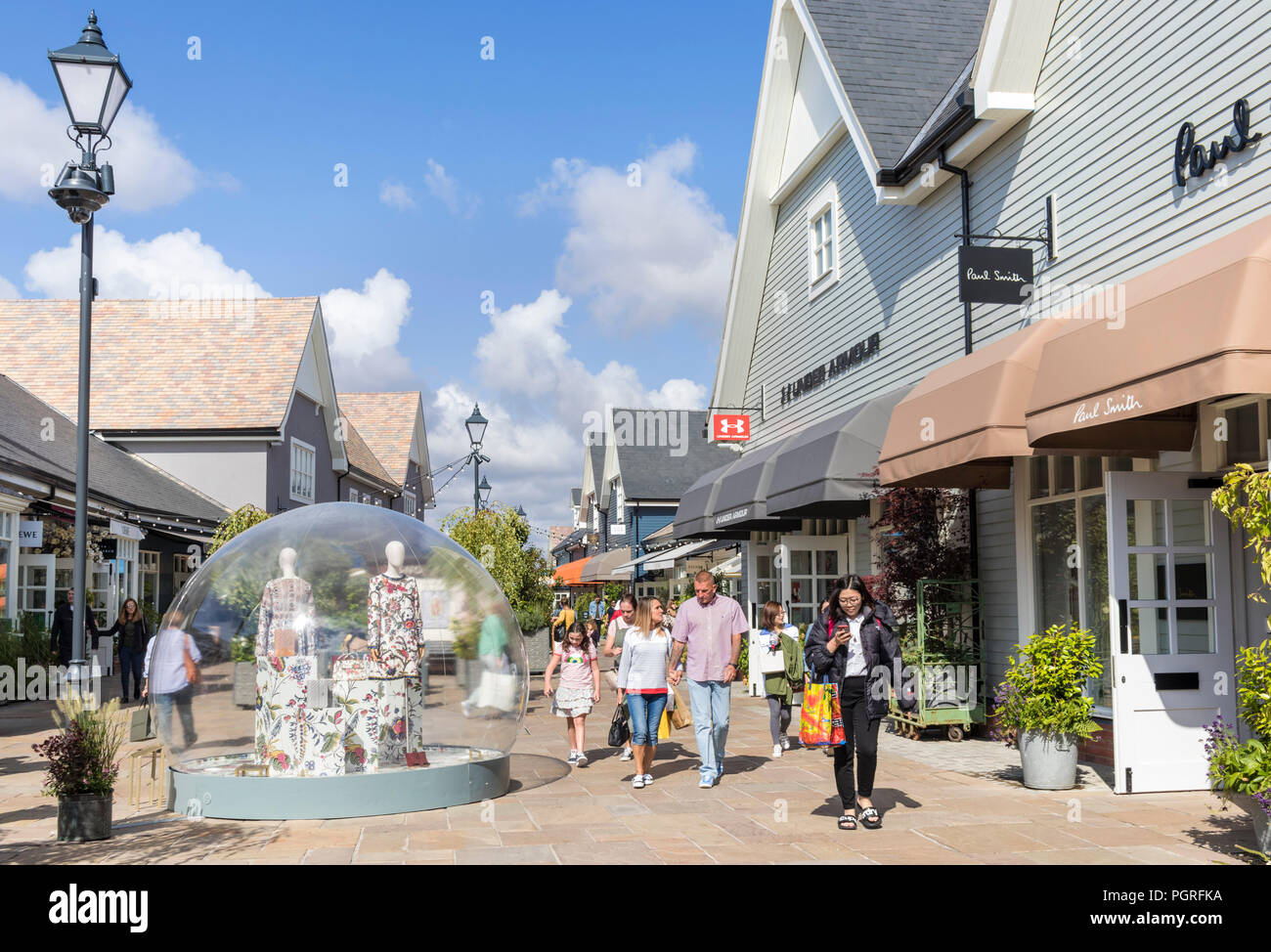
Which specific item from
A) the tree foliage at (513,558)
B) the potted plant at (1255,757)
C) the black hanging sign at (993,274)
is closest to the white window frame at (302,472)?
the tree foliage at (513,558)

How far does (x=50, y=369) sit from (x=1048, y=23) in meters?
28.9

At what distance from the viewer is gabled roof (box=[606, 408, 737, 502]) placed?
144 feet

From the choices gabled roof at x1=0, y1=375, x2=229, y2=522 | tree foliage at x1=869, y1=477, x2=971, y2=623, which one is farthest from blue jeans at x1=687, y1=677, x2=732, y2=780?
gabled roof at x1=0, y1=375, x2=229, y2=522

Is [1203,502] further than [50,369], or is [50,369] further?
[50,369]

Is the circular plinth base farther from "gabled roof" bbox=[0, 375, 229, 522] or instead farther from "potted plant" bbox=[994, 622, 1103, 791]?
"gabled roof" bbox=[0, 375, 229, 522]

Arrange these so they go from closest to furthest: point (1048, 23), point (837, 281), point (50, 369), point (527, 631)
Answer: point (1048, 23)
point (837, 281)
point (527, 631)
point (50, 369)

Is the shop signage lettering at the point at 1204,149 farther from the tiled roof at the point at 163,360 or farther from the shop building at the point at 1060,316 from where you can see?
the tiled roof at the point at 163,360

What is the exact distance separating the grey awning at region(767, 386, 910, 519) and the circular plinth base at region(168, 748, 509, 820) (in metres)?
6.18

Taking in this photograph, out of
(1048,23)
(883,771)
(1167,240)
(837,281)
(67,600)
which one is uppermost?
(1048,23)

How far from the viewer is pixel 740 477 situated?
1819cm

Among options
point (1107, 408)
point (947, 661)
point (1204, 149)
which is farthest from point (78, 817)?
point (1204, 149)

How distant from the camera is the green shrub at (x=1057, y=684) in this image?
30.0 feet
